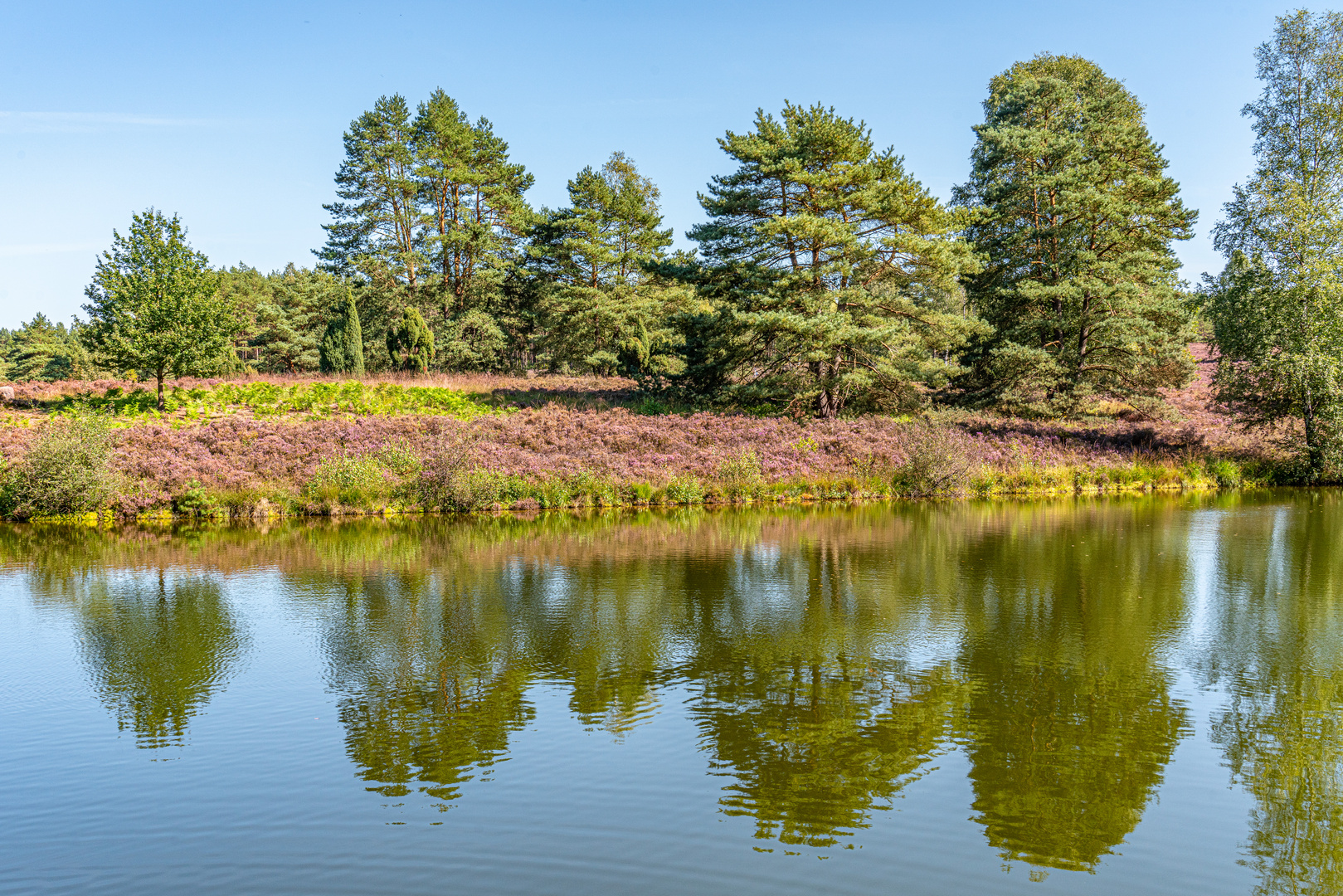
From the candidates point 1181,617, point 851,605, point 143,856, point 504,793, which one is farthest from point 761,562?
point 143,856

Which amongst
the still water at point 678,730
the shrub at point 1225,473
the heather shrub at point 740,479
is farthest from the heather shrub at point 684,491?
the shrub at point 1225,473

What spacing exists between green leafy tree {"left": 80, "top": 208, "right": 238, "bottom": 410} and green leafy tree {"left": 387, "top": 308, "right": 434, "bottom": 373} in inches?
391

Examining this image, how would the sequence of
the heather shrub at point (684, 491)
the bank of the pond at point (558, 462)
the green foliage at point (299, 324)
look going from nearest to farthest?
the bank of the pond at point (558, 462)
the heather shrub at point (684, 491)
the green foliage at point (299, 324)

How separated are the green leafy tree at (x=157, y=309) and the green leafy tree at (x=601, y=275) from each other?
718 inches

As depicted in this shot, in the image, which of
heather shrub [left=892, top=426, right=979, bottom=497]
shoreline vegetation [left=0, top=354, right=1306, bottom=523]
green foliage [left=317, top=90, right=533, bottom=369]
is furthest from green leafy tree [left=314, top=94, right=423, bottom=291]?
heather shrub [left=892, top=426, right=979, bottom=497]

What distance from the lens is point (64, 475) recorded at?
21.7 metres

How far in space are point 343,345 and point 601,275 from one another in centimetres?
1446

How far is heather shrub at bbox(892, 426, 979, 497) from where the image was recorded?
27734mm

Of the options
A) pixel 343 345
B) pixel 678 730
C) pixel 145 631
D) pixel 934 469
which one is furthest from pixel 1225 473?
pixel 343 345

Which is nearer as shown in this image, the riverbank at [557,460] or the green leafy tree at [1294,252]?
the riverbank at [557,460]

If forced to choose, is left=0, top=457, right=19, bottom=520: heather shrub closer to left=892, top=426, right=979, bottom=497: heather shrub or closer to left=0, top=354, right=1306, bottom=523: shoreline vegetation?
left=0, top=354, right=1306, bottom=523: shoreline vegetation

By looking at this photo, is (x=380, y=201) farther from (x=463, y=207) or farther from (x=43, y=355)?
(x=43, y=355)

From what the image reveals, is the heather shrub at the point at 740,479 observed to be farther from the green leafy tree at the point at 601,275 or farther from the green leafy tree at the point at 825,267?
the green leafy tree at the point at 601,275

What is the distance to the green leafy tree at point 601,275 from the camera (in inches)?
1747
